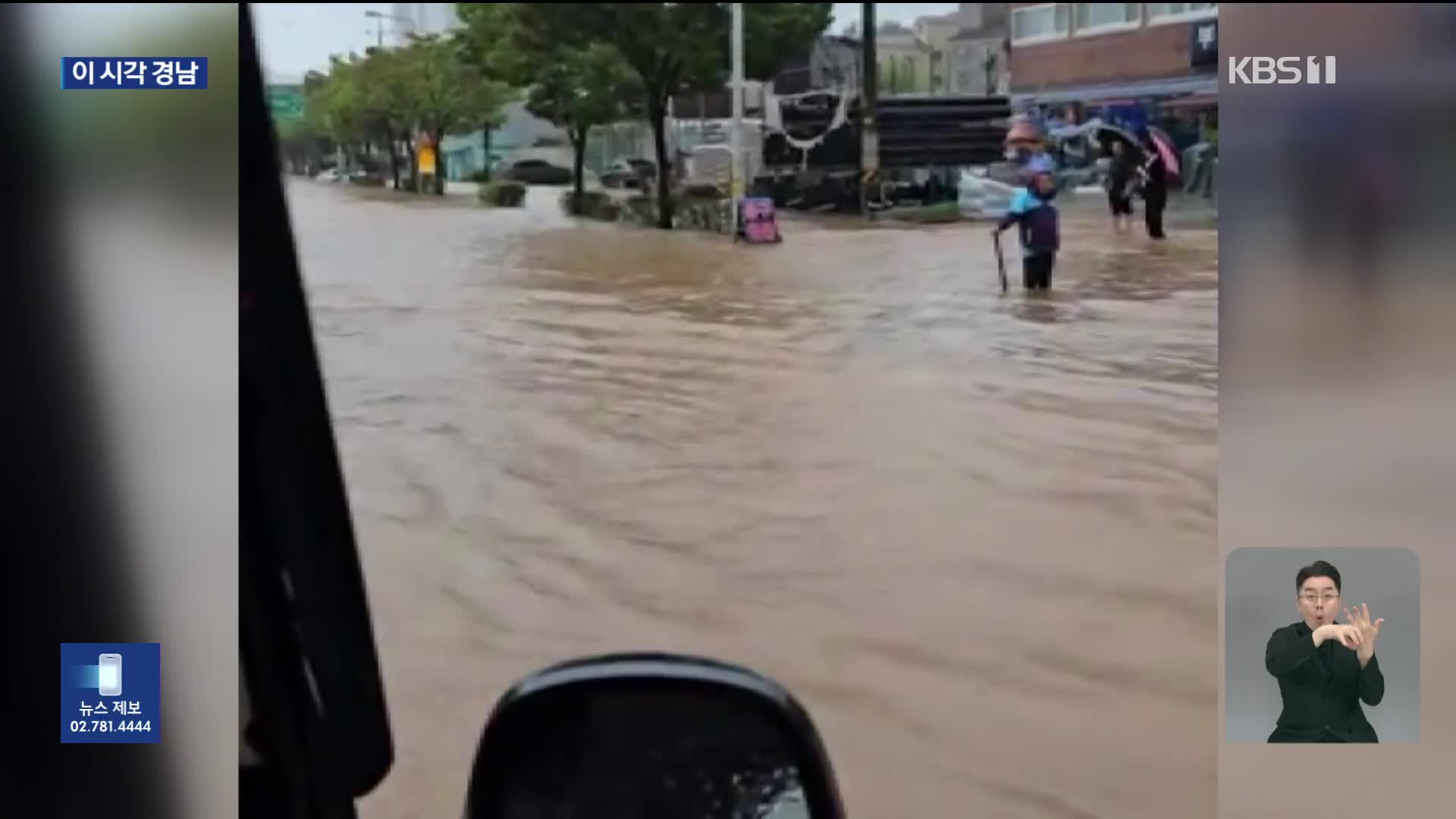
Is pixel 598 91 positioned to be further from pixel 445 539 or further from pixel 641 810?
pixel 641 810

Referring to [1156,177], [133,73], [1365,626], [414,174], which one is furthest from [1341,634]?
[133,73]

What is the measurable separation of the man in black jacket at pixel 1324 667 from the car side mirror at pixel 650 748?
1.47ft

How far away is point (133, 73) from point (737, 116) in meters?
0.60

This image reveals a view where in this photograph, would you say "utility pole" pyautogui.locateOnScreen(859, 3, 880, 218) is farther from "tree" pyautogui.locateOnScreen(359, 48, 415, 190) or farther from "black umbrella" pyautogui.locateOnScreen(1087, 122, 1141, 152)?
"tree" pyautogui.locateOnScreen(359, 48, 415, 190)

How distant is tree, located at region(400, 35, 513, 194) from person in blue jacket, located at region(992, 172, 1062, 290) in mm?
535

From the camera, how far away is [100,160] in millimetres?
1454

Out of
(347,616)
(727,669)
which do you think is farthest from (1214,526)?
(347,616)

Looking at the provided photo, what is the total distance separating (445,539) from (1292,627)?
33.1 inches

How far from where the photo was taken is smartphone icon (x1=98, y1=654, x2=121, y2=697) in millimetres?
1475

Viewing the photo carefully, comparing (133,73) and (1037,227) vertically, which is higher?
(133,73)

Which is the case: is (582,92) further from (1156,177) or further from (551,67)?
(1156,177)

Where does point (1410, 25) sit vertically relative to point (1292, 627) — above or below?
above

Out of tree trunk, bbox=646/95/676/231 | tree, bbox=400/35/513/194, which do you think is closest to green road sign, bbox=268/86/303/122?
tree, bbox=400/35/513/194

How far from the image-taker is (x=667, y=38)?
4.92 feet
